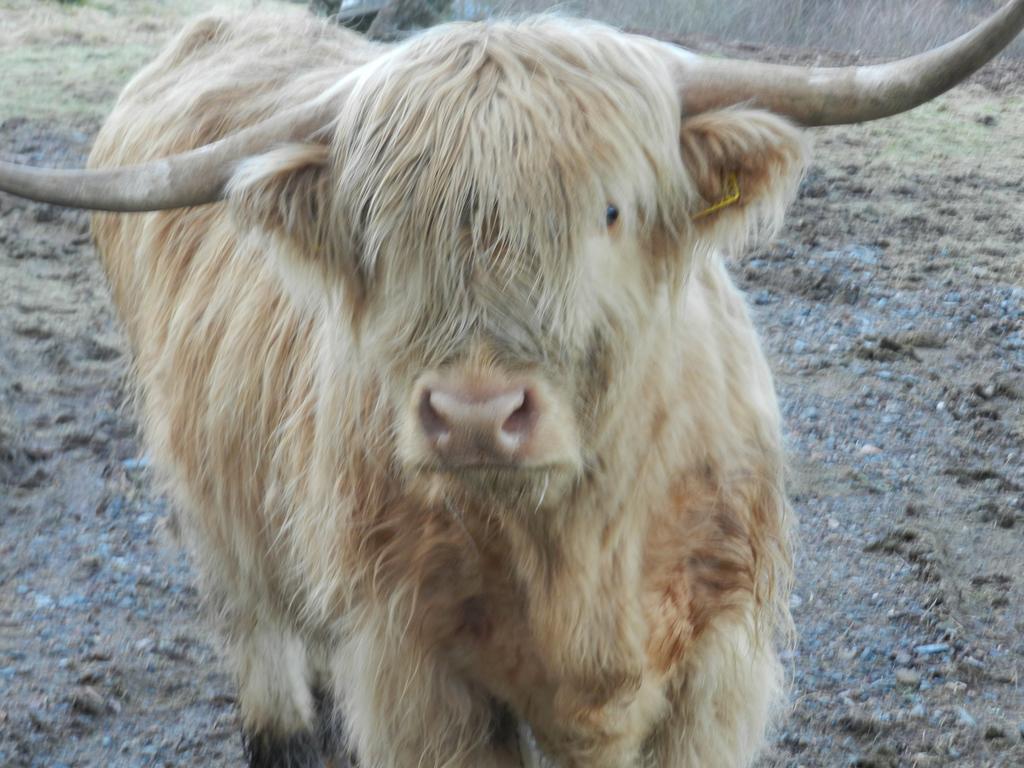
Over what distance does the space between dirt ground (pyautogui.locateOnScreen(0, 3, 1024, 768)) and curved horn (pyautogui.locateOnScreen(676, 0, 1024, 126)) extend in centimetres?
124

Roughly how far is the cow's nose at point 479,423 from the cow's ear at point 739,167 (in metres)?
0.44

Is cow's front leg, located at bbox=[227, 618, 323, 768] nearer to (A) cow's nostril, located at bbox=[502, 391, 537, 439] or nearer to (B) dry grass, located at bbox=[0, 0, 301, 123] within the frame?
(A) cow's nostril, located at bbox=[502, 391, 537, 439]

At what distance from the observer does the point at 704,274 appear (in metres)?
2.32

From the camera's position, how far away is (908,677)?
3205 mm

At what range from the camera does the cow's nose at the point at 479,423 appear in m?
1.79

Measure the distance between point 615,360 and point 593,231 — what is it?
19 centimetres

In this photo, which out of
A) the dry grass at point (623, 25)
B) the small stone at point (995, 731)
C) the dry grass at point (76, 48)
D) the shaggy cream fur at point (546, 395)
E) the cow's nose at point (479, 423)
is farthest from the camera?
the dry grass at point (623, 25)

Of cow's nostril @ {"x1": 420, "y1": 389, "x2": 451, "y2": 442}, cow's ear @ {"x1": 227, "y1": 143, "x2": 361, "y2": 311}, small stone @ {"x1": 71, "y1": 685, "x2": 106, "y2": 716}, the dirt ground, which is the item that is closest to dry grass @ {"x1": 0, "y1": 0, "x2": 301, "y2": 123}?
the dirt ground

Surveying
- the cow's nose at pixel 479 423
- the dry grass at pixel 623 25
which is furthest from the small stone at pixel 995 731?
the dry grass at pixel 623 25

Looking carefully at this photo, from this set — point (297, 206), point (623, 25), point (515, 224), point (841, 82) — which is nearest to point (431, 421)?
point (515, 224)

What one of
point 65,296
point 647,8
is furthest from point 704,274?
point 647,8

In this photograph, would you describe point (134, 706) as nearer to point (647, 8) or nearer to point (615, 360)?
point (615, 360)

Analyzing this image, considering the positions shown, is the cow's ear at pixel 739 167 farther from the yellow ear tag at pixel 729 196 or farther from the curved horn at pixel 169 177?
the curved horn at pixel 169 177

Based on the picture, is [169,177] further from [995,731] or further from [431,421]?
[995,731]
